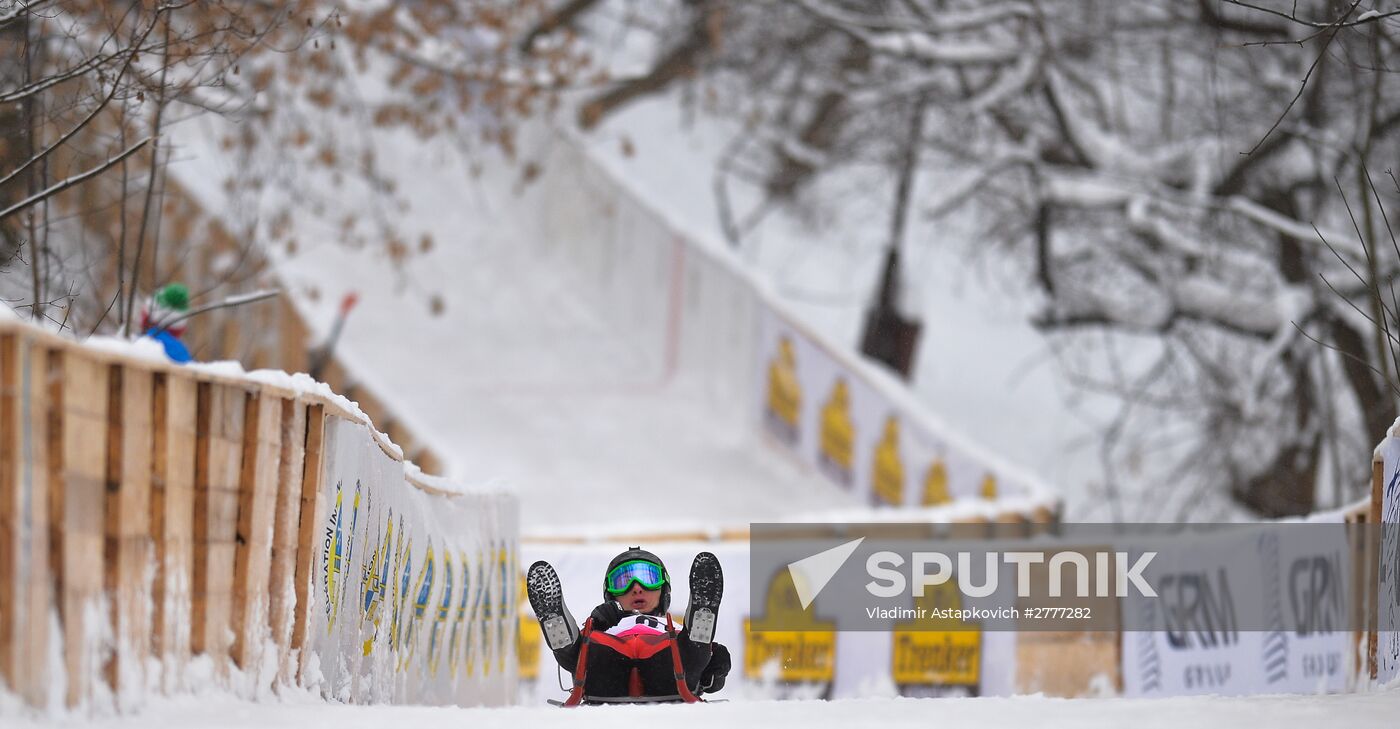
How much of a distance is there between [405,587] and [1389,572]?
3.86 meters

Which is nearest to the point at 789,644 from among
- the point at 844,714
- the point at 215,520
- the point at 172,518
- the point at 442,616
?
the point at 442,616

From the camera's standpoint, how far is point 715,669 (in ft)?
23.8

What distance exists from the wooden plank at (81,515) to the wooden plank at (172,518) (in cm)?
27

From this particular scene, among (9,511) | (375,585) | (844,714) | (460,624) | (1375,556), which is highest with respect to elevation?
(1375,556)

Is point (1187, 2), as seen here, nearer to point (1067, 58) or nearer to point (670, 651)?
point (1067, 58)

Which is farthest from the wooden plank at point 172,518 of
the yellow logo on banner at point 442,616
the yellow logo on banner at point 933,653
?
the yellow logo on banner at point 933,653

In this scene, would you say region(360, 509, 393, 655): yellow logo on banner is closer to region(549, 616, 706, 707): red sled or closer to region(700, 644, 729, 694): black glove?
region(549, 616, 706, 707): red sled

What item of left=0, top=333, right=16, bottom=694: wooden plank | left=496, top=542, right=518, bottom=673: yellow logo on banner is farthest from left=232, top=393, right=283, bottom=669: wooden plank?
left=496, top=542, right=518, bottom=673: yellow logo on banner

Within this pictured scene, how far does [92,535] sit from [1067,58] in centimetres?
1910

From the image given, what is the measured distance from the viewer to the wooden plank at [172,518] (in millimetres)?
5016

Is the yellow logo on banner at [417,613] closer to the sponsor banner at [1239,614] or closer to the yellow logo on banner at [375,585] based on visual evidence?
the yellow logo on banner at [375,585]

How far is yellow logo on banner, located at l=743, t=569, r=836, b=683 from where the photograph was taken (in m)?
11.6

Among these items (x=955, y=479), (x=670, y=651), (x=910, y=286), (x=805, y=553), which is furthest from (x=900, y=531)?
(x=910, y=286)

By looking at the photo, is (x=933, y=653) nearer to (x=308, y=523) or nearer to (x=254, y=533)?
(x=308, y=523)
